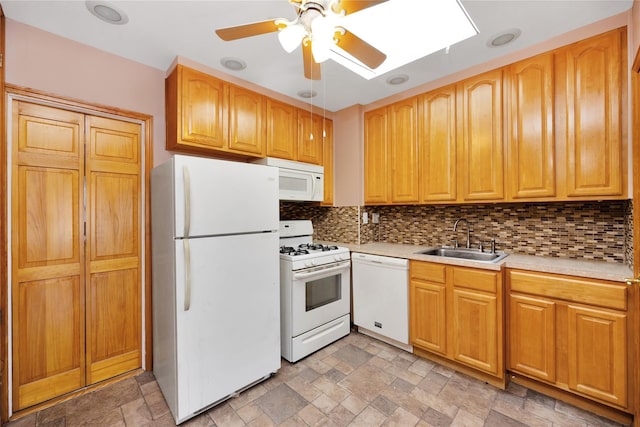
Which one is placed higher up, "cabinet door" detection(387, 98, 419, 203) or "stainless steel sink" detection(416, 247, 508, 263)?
"cabinet door" detection(387, 98, 419, 203)

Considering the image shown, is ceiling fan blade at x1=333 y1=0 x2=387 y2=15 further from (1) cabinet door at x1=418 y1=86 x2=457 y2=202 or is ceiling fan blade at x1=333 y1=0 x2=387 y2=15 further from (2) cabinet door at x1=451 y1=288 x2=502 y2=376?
(2) cabinet door at x1=451 y1=288 x2=502 y2=376

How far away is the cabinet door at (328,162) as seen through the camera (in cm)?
334

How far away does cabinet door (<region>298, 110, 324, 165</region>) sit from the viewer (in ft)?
10.1

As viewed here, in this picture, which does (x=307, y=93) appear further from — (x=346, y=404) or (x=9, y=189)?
(x=346, y=404)

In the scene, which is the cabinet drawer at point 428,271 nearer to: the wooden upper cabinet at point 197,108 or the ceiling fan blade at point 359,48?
the ceiling fan blade at point 359,48

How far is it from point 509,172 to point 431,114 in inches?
34.7

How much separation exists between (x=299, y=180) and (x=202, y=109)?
1126 mm

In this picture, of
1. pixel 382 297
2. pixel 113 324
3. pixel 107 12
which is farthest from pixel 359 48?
pixel 113 324

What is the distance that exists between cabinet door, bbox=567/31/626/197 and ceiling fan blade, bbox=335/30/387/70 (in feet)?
4.92

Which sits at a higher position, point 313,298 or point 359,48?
point 359,48

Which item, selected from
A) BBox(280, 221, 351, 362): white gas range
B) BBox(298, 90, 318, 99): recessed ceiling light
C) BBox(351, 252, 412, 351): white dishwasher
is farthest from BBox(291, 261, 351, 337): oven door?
BBox(298, 90, 318, 99): recessed ceiling light

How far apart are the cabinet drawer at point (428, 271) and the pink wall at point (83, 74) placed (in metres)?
2.39

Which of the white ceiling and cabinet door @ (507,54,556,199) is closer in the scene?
the white ceiling

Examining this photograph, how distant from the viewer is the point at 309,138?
2990 millimetres
